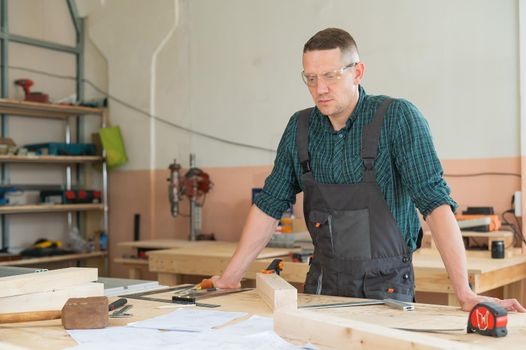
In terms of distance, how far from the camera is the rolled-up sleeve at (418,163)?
7.06 feet

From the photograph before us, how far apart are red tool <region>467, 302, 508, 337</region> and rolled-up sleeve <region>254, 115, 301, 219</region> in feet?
3.57

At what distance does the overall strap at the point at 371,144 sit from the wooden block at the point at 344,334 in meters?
0.91

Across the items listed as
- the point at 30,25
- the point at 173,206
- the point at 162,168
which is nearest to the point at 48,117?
the point at 30,25

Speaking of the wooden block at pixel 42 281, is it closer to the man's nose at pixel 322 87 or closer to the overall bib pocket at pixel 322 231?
the overall bib pocket at pixel 322 231

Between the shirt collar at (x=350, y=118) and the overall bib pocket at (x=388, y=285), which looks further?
the shirt collar at (x=350, y=118)

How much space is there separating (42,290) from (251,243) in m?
0.84

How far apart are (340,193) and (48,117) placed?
16.6 ft

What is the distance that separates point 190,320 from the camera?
1792 mm

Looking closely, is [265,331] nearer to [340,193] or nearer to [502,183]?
[340,193]

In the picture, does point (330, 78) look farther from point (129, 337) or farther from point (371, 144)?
point (129, 337)

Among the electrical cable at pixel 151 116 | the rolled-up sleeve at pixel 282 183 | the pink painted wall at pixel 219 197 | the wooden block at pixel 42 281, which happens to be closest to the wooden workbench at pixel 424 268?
the pink painted wall at pixel 219 197

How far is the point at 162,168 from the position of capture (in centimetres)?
629

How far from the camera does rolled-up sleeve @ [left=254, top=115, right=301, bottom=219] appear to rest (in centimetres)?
254

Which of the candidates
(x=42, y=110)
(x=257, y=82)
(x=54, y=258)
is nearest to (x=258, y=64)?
(x=257, y=82)
